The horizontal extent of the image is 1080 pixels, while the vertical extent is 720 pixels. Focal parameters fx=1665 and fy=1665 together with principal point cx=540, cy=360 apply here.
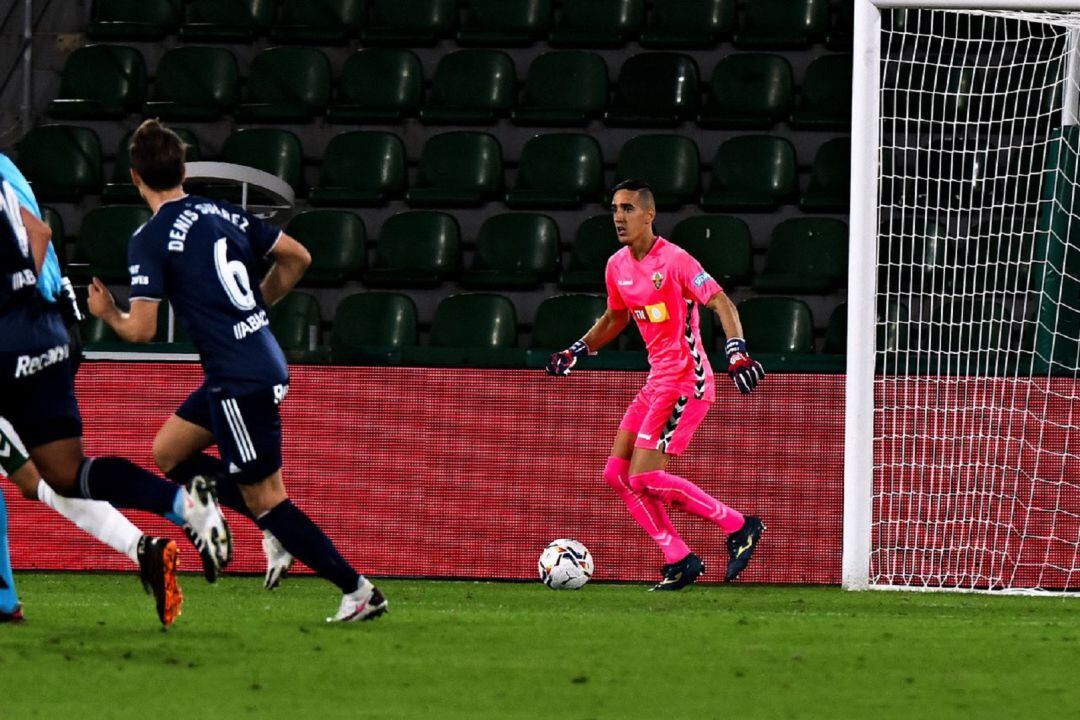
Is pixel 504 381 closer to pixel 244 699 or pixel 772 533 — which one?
pixel 772 533

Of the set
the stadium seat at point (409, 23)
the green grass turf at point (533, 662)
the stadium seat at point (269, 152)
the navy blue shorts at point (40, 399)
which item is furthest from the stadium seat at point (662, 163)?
the navy blue shorts at point (40, 399)

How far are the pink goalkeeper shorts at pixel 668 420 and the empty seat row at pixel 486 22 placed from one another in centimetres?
500

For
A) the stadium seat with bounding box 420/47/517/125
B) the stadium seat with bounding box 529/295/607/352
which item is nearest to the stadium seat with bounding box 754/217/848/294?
the stadium seat with bounding box 529/295/607/352

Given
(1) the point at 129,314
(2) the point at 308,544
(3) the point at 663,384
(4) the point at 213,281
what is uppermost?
Result: (4) the point at 213,281

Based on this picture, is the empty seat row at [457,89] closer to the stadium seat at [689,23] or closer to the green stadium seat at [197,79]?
the green stadium seat at [197,79]

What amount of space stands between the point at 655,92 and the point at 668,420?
4.49m

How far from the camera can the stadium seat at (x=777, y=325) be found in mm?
10562

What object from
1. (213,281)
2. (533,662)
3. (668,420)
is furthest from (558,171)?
(533,662)

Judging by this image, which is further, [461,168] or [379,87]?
[379,87]

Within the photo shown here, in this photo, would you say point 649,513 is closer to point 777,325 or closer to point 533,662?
point 777,325

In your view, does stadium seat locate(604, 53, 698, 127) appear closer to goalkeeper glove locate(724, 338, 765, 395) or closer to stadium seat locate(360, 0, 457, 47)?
stadium seat locate(360, 0, 457, 47)

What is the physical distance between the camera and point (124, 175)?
12469mm

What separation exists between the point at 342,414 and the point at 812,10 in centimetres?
562

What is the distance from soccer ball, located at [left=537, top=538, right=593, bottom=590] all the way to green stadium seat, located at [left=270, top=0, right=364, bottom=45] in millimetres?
Result: 6081
